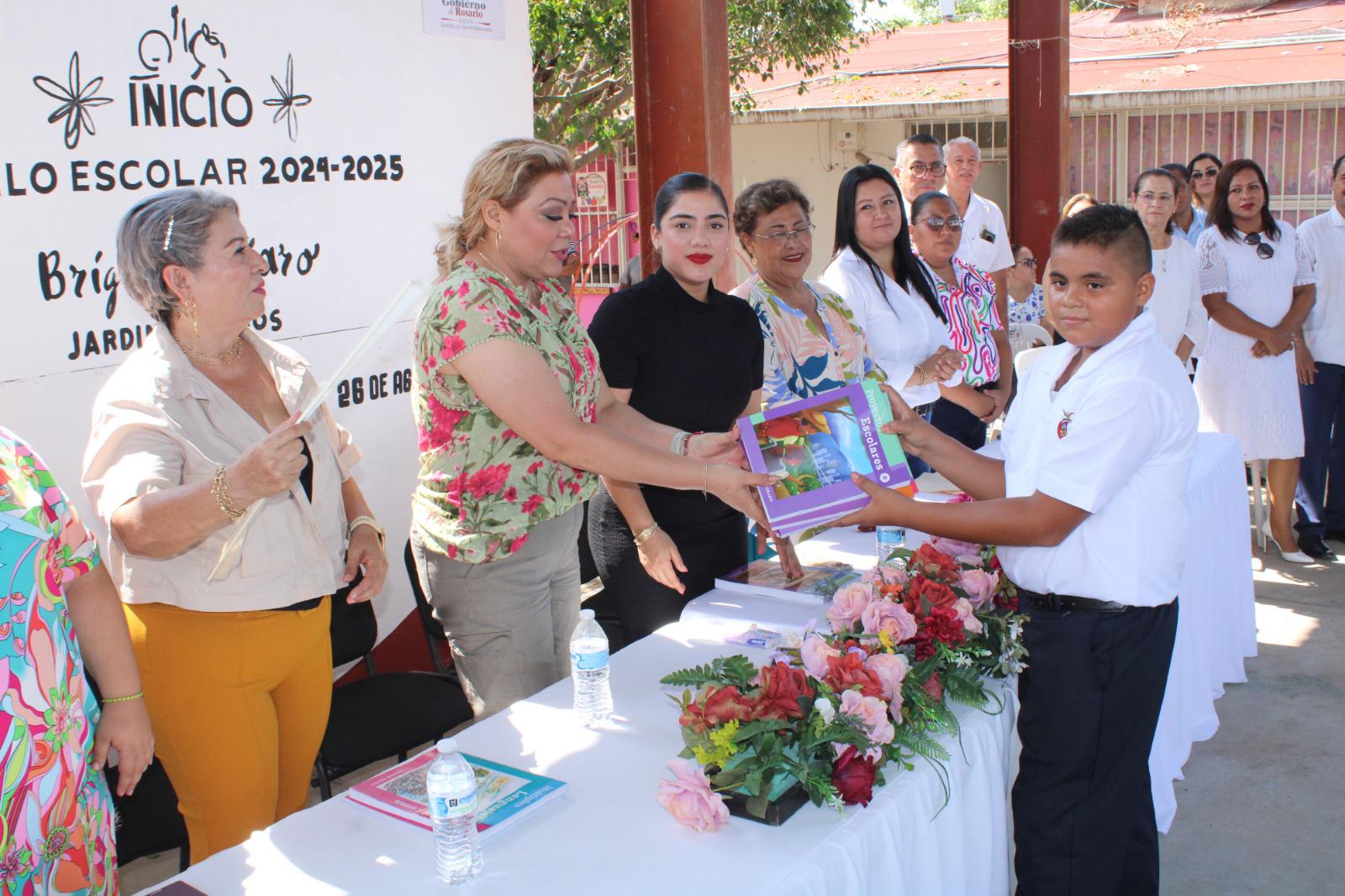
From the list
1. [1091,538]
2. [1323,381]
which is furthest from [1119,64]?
[1091,538]

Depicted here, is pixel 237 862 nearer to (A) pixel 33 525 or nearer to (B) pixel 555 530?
(A) pixel 33 525

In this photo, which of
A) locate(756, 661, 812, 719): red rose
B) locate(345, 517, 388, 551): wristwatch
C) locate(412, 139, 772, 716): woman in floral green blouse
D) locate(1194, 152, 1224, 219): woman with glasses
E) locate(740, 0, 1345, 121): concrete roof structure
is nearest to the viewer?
locate(756, 661, 812, 719): red rose

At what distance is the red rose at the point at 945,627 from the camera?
230 cm

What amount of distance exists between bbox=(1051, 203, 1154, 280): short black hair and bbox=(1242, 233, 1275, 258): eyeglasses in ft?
13.8

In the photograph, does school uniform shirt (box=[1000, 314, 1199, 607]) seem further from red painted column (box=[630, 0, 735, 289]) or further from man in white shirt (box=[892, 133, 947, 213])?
man in white shirt (box=[892, 133, 947, 213])

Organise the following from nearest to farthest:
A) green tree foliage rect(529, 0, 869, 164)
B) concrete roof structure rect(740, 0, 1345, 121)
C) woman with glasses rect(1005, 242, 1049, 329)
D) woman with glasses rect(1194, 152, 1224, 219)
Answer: woman with glasses rect(1005, 242, 1049, 329)
woman with glasses rect(1194, 152, 1224, 219)
green tree foliage rect(529, 0, 869, 164)
concrete roof structure rect(740, 0, 1345, 121)

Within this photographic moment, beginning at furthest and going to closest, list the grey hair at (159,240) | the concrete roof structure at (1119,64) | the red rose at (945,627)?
1. the concrete roof structure at (1119,64)
2. the red rose at (945,627)
3. the grey hair at (159,240)

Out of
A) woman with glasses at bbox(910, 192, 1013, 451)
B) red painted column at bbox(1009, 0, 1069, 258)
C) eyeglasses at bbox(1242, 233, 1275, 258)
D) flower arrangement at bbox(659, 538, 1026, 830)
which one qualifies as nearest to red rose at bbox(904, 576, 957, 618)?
Result: flower arrangement at bbox(659, 538, 1026, 830)

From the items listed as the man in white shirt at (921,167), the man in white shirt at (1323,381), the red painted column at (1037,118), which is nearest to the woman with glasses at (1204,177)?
the red painted column at (1037,118)

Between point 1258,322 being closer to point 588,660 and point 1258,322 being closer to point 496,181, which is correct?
point 496,181

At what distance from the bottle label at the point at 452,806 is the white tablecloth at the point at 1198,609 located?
1.16 metres

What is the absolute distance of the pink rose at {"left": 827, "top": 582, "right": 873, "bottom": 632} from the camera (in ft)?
7.84

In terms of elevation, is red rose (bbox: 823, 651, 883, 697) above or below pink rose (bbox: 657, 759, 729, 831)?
above

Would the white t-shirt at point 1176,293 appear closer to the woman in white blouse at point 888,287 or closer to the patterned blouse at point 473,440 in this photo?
the woman in white blouse at point 888,287
